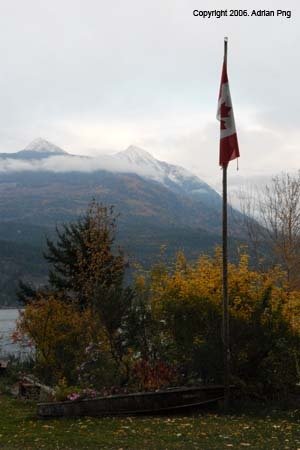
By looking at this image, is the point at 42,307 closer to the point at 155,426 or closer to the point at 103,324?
the point at 103,324

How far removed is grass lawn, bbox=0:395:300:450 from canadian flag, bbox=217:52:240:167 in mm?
5518

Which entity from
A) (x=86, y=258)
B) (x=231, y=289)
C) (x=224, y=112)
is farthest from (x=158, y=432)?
(x=86, y=258)

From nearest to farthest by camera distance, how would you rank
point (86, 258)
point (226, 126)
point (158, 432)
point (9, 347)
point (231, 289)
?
point (158, 432), point (226, 126), point (231, 289), point (86, 258), point (9, 347)

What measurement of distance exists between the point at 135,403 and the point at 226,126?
6.42m

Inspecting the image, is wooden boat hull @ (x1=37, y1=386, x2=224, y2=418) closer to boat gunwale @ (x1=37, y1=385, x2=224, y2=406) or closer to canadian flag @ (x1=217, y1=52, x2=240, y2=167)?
boat gunwale @ (x1=37, y1=385, x2=224, y2=406)

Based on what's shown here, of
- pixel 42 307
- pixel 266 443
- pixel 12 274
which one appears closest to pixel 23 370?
pixel 42 307

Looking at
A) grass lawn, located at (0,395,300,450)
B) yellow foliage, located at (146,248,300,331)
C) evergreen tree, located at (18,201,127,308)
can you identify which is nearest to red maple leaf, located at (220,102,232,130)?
yellow foliage, located at (146,248,300,331)

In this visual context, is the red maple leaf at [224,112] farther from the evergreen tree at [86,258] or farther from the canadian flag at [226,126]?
the evergreen tree at [86,258]

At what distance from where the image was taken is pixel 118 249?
29359 mm

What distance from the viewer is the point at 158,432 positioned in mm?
11117

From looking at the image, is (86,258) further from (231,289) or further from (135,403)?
(135,403)

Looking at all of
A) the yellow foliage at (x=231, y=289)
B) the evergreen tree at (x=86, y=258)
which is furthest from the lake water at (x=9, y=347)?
the yellow foliage at (x=231, y=289)

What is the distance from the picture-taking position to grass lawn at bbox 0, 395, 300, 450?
978 cm

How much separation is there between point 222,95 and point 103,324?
23.9ft
